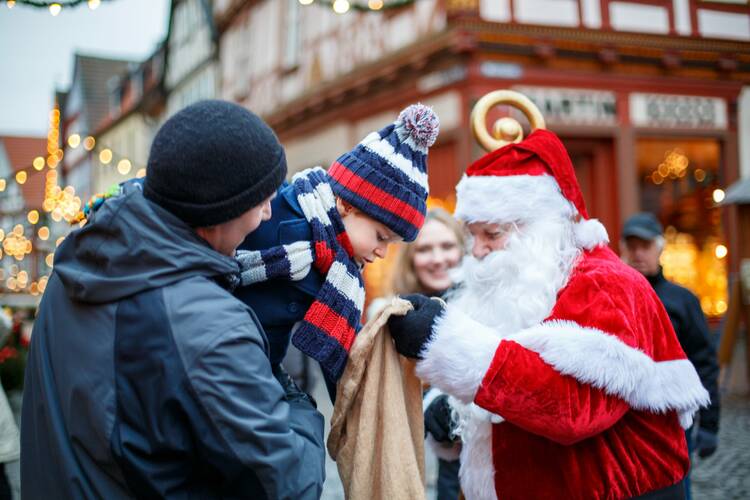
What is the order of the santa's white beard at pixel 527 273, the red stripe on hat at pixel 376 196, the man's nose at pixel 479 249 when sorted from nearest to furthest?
1. the red stripe on hat at pixel 376 196
2. the santa's white beard at pixel 527 273
3. the man's nose at pixel 479 249

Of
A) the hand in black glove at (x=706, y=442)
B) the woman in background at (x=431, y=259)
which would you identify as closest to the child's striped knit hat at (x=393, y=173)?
the woman in background at (x=431, y=259)

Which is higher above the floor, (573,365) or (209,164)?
(209,164)

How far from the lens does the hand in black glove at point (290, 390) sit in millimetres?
1672

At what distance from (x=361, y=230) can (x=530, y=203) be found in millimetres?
643

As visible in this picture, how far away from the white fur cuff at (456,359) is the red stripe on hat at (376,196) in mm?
333

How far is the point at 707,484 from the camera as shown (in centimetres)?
512

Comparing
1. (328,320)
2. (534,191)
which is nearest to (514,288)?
(534,191)

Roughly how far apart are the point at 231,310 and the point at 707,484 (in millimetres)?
4934

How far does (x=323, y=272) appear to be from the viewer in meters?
1.79

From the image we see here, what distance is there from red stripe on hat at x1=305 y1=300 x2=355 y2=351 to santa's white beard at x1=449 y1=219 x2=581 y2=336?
67cm

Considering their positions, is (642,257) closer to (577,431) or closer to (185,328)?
(577,431)

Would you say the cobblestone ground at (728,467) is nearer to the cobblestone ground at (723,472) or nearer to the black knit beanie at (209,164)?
the cobblestone ground at (723,472)

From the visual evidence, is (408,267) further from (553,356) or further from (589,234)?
(553,356)

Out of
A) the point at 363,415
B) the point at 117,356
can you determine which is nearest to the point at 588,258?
the point at 363,415
